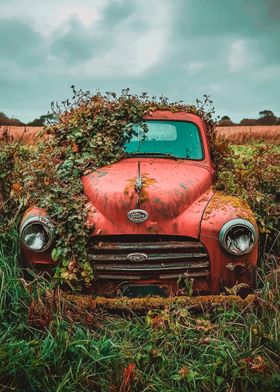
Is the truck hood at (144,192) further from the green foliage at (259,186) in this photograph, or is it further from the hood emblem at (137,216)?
the green foliage at (259,186)

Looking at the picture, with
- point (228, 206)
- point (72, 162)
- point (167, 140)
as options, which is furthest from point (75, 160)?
point (228, 206)

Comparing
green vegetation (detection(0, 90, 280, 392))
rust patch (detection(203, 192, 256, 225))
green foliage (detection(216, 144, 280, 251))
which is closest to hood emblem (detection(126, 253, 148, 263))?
green vegetation (detection(0, 90, 280, 392))

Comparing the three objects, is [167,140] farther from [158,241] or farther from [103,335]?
[103,335]

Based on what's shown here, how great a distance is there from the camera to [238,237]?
3844 mm

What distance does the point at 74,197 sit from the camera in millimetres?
4270

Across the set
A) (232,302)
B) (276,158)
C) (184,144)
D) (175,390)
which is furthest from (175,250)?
(276,158)

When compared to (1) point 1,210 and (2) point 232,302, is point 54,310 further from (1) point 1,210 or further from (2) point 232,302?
(1) point 1,210

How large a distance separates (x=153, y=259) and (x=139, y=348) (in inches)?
28.5

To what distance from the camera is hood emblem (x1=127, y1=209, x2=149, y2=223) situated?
3.91 metres

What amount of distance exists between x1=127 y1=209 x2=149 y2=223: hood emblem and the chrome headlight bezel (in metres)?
0.65

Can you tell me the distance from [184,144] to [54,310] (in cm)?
253

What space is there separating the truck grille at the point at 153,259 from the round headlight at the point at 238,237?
0.64 feet

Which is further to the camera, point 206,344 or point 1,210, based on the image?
point 1,210

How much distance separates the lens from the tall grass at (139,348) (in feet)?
10.3
